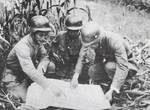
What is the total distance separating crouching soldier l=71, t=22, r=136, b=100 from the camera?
4707 mm

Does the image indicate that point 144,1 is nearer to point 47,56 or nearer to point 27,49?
point 47,56

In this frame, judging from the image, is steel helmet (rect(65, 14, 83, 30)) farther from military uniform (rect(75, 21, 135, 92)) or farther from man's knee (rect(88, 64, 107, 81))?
man's knee (rect(88, 64, 107, 81))

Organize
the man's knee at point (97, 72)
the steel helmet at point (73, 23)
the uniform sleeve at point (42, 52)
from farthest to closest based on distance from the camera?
the man's knee at point (97, 72) < the steel helmet at point (73, 23) < the uniform sleeve at point (42, 52)

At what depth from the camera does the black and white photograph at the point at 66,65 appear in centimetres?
449

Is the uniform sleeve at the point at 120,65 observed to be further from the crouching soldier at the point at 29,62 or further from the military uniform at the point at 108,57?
the crouching soldier at the point at 29,62

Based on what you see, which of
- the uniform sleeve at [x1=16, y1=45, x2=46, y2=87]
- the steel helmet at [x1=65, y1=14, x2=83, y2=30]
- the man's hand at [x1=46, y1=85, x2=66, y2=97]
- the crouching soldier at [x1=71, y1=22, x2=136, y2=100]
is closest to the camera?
the man's hand at [x1=46, y1=85, x2=66, y2=97]

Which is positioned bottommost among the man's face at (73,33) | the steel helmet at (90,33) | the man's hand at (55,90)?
the man's hand at (55,90)

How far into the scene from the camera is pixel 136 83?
5.27m

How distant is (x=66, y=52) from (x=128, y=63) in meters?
0.97

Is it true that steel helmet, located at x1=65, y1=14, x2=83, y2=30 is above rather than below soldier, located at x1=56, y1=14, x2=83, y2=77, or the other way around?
above

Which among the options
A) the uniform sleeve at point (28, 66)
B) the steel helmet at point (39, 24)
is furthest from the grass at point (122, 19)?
the uniform sleeve at point (28, 66)

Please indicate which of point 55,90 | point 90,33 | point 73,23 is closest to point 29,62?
point 55,90

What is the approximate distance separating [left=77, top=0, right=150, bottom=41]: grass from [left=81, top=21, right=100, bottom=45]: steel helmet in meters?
2.33

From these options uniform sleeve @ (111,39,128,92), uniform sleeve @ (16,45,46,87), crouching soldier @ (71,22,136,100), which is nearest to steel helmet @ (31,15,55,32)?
uniform sleeve @ (16,45,46,87)
